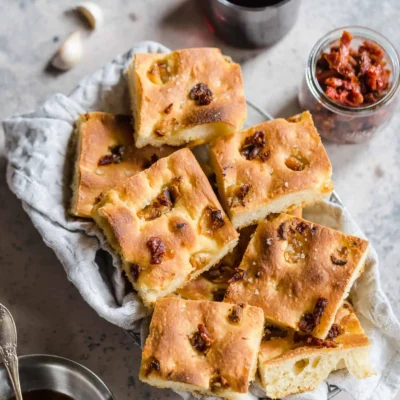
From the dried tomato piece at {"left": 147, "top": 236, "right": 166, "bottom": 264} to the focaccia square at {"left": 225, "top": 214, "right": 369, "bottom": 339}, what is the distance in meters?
0.30

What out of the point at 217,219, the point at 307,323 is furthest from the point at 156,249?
the point at 307,323

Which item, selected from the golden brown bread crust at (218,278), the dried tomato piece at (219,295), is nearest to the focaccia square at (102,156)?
the golden brown bread crust at (218,278)

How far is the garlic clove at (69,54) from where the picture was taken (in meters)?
3.16

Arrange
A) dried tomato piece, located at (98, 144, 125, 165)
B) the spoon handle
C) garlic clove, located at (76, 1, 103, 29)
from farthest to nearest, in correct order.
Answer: garlic clove, located at (76, 1, 103, 29)
dried tomato piece, located at (98, 144, 125, 165)
the spoon handle

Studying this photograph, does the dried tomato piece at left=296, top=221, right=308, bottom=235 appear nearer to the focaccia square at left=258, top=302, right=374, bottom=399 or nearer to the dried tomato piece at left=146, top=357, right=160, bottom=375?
the focaccia square at left=258, top=302, right=374, bottom=399

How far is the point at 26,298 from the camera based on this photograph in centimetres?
296

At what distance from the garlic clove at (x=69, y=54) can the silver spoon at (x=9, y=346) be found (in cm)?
114

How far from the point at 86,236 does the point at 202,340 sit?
2.05 feet

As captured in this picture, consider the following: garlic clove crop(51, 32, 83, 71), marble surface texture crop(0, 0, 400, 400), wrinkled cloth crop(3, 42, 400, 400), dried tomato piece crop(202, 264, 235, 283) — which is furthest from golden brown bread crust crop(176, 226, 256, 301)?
garlic clove crop(51, 32, 83, 71)

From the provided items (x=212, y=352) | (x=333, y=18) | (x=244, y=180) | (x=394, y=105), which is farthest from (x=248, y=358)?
(x=333, y=18)

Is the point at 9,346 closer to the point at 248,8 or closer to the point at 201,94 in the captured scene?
the point at 201,94

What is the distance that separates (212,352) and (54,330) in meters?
0.80

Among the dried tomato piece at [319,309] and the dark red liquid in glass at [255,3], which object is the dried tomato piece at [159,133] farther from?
the dried tomato piece at [319,309]

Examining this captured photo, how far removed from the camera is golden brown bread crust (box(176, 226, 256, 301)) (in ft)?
8.92
